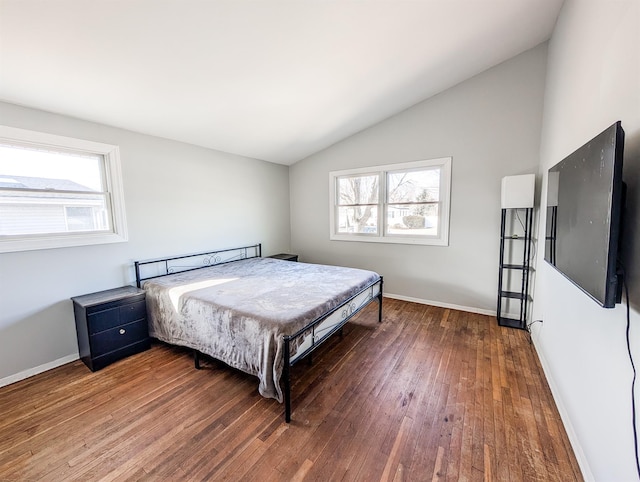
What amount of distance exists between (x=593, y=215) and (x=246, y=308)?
7.33ft

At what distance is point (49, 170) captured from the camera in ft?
8.41

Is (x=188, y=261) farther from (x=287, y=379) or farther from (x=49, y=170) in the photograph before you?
(x=287, y=379)

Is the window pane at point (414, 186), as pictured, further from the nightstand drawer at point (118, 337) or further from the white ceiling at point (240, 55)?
the nightstand drawer at point (118, 337)

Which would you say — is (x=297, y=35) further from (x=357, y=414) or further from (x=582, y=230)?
(x=357, y=414)

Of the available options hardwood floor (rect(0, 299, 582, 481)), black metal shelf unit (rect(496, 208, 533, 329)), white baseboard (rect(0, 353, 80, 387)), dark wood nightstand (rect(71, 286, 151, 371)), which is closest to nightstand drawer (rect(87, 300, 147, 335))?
dark wood nightstand (rect(71, 286, 151, 371))

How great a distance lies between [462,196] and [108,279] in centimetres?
451

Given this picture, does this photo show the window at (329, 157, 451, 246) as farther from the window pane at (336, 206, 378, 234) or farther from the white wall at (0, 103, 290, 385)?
the white wall at (0, 103, 290, 385)

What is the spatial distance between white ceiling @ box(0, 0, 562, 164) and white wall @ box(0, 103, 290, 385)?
192 mm

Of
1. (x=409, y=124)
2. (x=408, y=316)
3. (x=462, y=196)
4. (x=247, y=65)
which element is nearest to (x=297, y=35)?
(x=247, y=65)

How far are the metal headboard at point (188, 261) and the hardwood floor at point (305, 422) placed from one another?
999mm

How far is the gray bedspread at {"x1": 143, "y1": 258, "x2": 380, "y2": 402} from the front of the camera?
196cm

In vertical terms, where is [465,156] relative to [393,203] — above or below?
above

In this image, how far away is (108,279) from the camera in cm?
289

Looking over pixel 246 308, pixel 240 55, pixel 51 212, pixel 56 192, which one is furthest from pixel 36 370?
pixel 240 55
